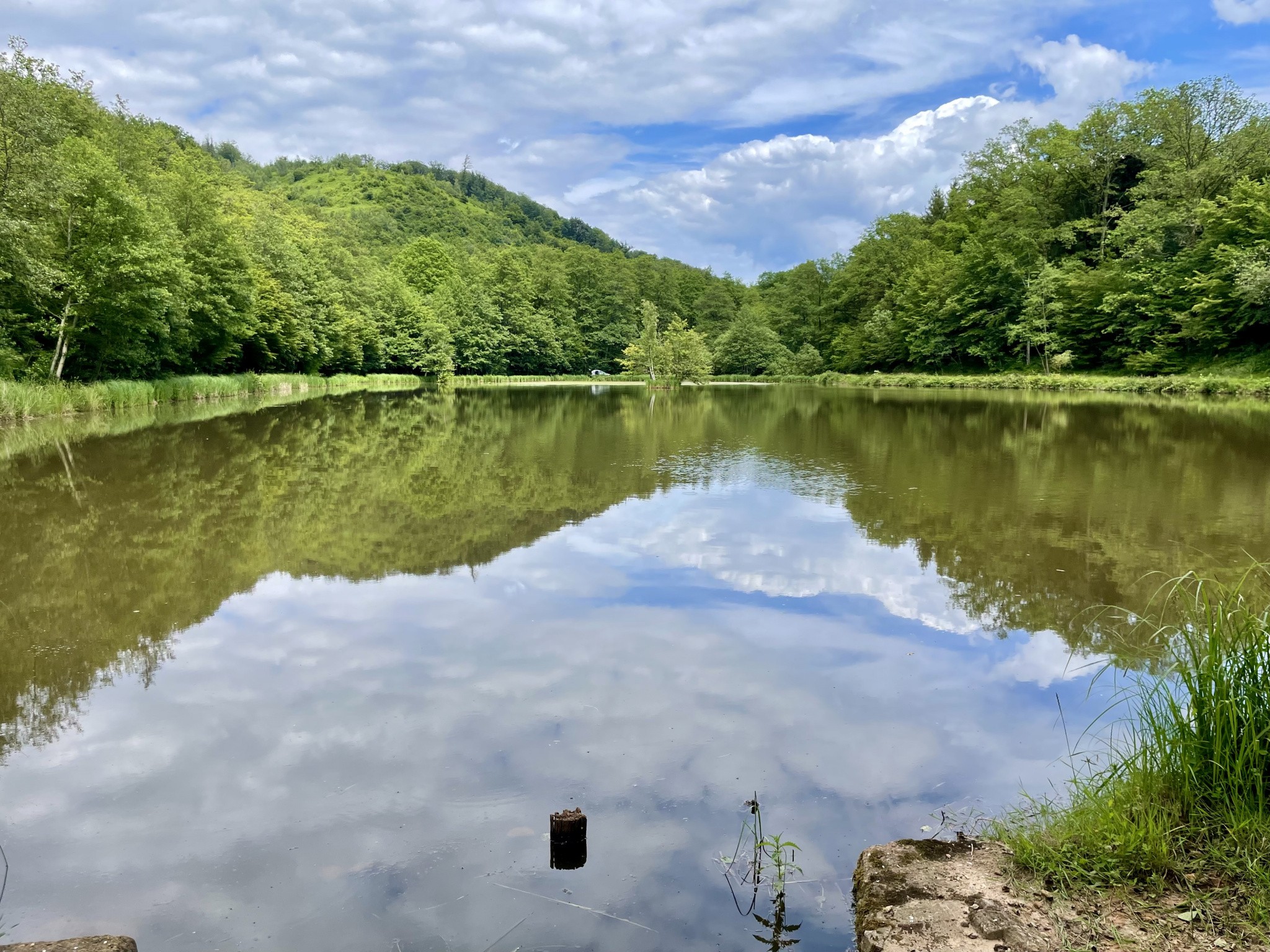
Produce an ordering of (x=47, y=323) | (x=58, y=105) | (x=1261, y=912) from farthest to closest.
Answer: (x=58, y=105)
(x=47, y=323)
(x=1261, y=912)

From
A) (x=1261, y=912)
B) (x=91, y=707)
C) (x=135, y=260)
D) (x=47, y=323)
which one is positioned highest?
(x=135, y=260)

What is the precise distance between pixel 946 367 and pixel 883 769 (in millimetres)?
59386

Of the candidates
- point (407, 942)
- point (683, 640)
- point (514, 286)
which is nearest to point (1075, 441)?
point (683, 640)

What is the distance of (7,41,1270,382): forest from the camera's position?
78.0 feet

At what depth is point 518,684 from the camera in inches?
175

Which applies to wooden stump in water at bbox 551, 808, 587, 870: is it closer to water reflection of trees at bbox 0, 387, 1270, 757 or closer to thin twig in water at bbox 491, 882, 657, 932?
thin twig in water at bbox 491, 882, 657, 932

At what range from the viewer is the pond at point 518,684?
2.70 meters

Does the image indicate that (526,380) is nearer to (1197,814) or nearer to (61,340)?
(61,340)

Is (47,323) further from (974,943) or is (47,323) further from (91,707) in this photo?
(974,943)

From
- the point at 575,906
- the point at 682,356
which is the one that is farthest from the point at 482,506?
the point at 682,356

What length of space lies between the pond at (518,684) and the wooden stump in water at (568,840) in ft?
0.14

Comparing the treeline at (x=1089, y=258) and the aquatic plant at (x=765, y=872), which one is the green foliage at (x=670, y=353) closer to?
the treeline at (x=1089, y=258)

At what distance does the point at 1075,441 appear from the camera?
16.3m

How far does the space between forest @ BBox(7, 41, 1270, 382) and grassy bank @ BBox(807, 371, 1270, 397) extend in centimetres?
215
